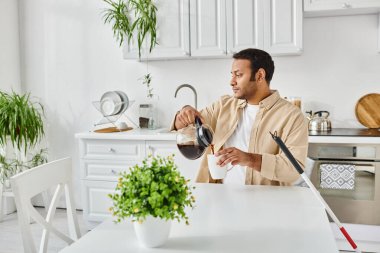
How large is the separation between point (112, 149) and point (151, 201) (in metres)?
2.41

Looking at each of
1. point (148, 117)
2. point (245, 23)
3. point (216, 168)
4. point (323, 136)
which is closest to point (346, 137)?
point (323, 136)

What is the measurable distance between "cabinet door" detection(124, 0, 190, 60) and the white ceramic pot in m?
2.49

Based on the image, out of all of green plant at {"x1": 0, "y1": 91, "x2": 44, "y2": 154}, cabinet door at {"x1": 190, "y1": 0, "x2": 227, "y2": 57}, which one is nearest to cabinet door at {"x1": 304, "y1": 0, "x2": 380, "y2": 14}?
cabinet door at {"x1": 190, "y1": 0, "x2": 227, "y2": 57}

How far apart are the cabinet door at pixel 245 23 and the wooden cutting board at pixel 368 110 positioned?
3.36ft

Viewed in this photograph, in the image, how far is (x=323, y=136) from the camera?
118 inches

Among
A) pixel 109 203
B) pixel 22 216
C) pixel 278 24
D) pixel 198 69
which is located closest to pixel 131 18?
pixel 198 69

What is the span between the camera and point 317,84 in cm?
358

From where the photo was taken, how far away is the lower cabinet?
331cm

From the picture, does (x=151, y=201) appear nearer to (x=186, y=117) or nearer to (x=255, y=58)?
(x=186, y=117)

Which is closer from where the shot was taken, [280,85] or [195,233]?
[195,233]

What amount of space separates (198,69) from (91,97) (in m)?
1.18

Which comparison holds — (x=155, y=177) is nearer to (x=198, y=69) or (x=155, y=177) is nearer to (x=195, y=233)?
(x=195, y=233)

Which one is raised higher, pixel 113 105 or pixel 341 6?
pixel 341 6

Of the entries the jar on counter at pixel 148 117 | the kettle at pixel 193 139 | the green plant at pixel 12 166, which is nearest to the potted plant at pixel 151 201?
the kettle at pixel 193 139
